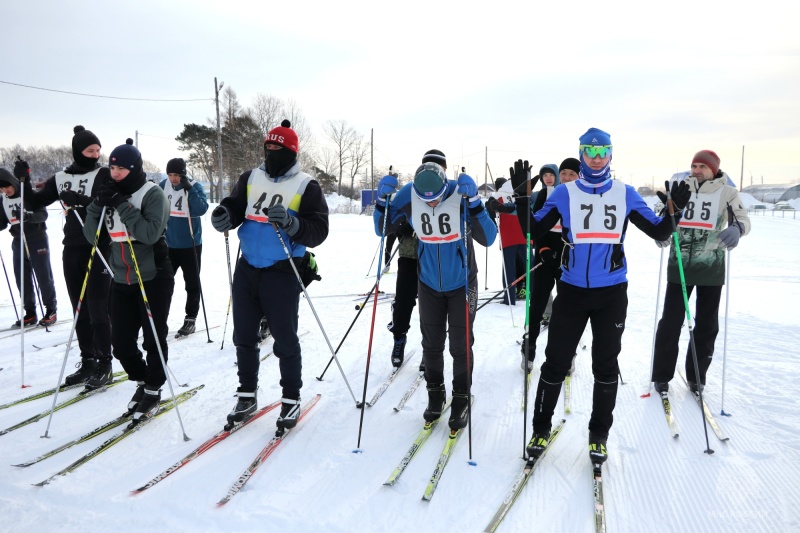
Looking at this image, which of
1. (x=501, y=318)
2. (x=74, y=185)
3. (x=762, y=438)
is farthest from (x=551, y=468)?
(x=74, y=185)

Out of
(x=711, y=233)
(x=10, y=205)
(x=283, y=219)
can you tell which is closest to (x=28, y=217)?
(x=10, y=205)

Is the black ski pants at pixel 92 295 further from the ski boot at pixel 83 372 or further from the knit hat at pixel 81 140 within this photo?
the knit hat at pixel 81 140

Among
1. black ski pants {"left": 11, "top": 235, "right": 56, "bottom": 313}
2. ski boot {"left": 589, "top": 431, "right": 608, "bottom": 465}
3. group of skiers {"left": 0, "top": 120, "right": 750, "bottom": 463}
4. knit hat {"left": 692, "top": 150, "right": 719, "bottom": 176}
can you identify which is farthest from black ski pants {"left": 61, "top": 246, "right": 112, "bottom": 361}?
knit hat {"left": 692, "top": 150, "right": 719, "bottom": 176}

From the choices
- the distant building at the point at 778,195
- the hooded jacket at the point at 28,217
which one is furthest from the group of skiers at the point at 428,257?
the distant building at the point at 778,195

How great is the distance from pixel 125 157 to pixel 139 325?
4.25 feet

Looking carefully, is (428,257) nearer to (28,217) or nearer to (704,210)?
(704,210)

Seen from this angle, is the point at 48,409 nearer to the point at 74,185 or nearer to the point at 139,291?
the point at 139,291

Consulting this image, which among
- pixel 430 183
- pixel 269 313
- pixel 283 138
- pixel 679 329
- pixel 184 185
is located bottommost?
pixel 679 329

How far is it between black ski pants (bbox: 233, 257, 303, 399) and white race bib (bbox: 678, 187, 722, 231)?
3376 millimetres

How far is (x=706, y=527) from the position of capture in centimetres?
249

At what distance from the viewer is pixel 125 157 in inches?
137

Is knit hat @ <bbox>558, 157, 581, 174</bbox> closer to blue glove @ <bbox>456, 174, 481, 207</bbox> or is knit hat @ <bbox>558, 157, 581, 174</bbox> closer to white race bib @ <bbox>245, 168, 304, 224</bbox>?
blue glove @ <bbox>456, 174, 481, 207</bbox>

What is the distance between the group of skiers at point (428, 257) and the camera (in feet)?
9.98

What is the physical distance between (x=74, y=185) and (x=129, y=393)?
192 cm
